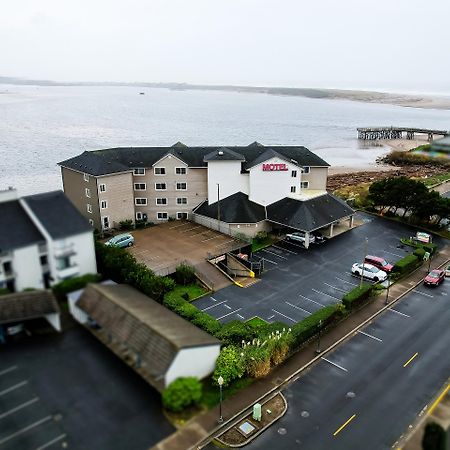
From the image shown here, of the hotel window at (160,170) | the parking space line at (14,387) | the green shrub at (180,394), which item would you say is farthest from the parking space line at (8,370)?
the hotel window at (160,170)

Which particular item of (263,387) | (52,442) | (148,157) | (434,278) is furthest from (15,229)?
(434,278)

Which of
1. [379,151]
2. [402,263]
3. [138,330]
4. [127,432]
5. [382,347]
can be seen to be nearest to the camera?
[127,432]

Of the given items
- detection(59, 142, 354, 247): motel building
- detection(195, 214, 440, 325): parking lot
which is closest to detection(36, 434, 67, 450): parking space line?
detection(195, 214, 440, 325): parking lot

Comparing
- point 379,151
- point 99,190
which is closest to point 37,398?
point 99,190

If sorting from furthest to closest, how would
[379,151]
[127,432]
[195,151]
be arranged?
[379,151]
[195,151]
[127,432]

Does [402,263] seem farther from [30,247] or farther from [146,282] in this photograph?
[30,247]

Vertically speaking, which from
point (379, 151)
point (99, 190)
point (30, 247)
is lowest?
point (379, 151)

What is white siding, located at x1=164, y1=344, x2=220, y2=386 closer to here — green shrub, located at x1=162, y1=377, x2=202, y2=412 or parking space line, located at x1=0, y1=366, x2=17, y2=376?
green shrub, located at x1=162, y1=377, x2=202, y2=412
